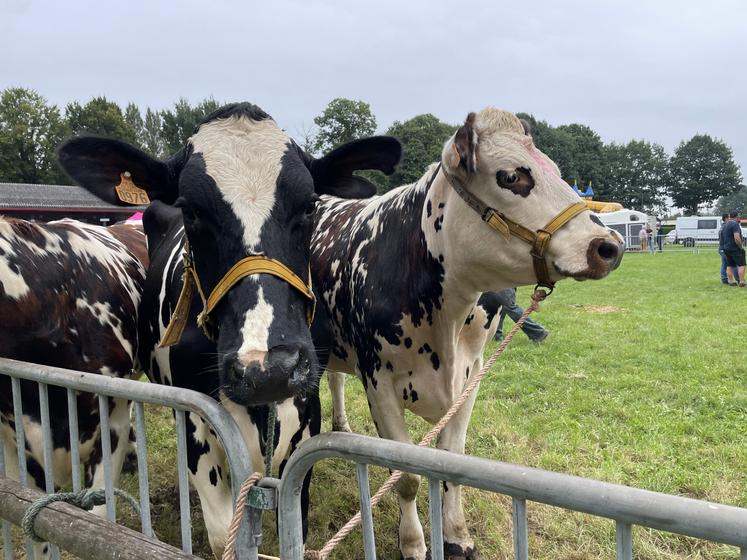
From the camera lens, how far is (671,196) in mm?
70625

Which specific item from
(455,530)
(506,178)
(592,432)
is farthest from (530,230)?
(592,432)

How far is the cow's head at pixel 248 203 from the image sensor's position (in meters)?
1.48

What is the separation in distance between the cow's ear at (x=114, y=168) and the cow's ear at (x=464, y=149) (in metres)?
1.11

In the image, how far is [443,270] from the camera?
2.58 metres

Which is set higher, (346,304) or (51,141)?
(51,141)

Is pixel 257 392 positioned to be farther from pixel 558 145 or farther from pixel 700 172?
pixel 700 172

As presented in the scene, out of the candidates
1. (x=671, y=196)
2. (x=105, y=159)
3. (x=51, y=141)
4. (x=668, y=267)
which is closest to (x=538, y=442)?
(x=105, y=159)

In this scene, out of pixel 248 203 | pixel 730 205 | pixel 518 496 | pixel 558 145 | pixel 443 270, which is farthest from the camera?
pixel 730 205

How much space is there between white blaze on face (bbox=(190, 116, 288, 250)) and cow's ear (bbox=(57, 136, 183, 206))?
0.61 feet

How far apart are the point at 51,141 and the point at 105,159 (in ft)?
172

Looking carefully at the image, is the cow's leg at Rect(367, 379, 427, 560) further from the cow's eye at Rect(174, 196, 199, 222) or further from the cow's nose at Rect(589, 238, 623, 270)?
the cow's eye at Rect(174, 196, 199, 222)

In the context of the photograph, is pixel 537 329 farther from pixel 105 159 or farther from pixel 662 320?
pixel 105 159

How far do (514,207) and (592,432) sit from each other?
105 inches

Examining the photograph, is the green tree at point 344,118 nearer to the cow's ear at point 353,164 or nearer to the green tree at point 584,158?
the green tree at point 584,158
